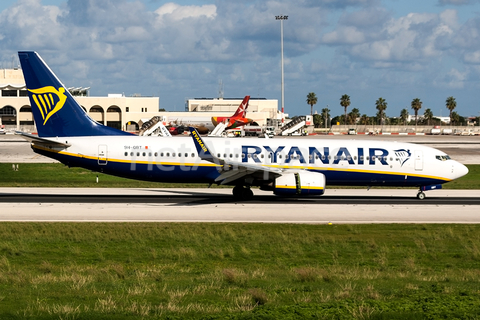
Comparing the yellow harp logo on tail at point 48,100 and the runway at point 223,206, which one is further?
the yellow harp logo on tail at point 48,100

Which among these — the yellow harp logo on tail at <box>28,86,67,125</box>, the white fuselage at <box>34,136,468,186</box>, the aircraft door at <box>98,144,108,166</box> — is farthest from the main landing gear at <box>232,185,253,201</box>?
the yellow harp logo on tail at <box>28,86,67,125</box>

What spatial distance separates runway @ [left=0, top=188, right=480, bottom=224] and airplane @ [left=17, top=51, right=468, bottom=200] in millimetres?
1620

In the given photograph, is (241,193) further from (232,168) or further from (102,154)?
(102,154)

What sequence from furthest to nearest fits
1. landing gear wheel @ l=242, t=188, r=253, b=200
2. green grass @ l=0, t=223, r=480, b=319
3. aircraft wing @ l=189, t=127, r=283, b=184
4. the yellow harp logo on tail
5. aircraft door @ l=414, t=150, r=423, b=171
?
aircraft door @ l=414, t=150, r=423, b=171, landing gear wheel @ l=242, t=188, r=253, b=200, the yellow harp logo on tail, aircraft wing @ l=189, t=127, r=283, b=184, green grass @ l=0, t=223, r=480, b=319

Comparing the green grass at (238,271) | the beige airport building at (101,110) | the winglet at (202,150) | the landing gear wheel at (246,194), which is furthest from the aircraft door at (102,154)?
the beige airport building at (101,110)

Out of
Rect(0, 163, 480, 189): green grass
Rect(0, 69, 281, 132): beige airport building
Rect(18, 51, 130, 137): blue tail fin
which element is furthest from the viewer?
Rect(0, 69, 281, 132): beige airport building

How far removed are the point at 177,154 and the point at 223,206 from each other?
4.99m

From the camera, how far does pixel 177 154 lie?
35.8m

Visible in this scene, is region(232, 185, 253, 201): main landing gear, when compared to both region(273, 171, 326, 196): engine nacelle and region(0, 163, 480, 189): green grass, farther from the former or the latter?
region(0, 163, 480, 189): green grass

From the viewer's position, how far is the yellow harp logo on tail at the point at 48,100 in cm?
3547

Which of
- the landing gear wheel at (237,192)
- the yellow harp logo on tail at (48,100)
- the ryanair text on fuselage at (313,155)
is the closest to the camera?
the yellow harp logo on tail at (48,100)

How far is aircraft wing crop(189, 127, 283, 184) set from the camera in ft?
110

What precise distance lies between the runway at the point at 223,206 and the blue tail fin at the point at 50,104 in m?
4.36

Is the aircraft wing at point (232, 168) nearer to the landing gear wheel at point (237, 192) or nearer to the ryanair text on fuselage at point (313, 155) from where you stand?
the ryanair text on fuselage at point (313, 155)
